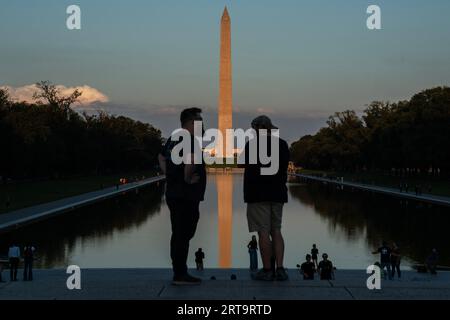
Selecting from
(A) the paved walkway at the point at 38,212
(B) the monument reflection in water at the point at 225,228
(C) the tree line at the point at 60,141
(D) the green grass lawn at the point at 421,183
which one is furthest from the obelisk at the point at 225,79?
(A) the paved walkway at the point at 38,212

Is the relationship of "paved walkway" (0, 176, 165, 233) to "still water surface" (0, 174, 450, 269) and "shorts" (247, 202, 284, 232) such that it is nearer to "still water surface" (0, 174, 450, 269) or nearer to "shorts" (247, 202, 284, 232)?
"still water surface" (0, 174, 450, 269)

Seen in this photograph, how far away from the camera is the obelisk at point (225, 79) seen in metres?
99.1

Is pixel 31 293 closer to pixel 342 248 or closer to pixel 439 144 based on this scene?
pixel 342 248

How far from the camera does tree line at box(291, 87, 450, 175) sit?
62844 millimetres

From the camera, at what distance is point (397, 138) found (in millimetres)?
74812

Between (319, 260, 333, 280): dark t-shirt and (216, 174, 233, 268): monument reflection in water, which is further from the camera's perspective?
(216, 174, 233, 268): monument reflection in water

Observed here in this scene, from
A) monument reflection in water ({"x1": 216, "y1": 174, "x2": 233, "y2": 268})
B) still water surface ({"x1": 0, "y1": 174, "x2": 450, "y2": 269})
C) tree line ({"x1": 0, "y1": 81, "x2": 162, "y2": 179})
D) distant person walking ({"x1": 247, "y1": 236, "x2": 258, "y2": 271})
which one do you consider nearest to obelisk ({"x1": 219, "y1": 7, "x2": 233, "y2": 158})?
tree line ({"x1": 0, "y1": 81, "x2": 162, "y2": 179})

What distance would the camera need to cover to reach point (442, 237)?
77.1 ft

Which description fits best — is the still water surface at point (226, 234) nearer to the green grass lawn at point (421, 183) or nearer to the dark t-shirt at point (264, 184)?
the dark t-shirt at point (264, 184)

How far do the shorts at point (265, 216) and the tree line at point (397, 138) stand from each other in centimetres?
5643

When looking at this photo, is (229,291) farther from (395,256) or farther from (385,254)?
(395,256)

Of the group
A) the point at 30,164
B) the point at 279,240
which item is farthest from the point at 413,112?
the point at 279,240

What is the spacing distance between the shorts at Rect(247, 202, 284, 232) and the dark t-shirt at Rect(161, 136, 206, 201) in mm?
611
